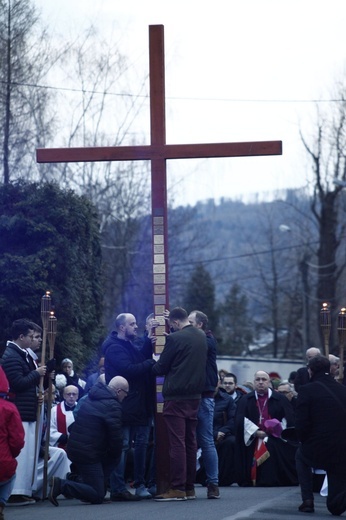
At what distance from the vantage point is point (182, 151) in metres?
13.8

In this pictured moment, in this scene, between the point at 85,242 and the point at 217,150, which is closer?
the point at 217,150

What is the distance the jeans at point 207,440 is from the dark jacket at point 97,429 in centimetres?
107

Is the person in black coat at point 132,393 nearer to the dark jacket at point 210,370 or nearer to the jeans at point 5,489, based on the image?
the dark jacket at point 210,370

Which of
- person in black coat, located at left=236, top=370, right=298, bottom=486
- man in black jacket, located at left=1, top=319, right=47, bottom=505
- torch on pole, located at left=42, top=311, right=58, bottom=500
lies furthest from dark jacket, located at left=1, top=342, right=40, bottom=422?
person in black coat, located at left=236, top=370, right=298, bottom=486

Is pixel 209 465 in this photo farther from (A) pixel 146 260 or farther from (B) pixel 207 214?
(B) pixel 207 214

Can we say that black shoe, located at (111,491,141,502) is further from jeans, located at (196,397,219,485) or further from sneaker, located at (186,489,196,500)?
jeans, located at (196,397,219,485)

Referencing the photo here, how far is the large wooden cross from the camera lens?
13.7 m

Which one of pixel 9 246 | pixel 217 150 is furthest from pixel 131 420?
pixel 9 246

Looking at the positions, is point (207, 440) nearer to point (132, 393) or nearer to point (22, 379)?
point (132, 393)

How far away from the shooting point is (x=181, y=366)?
13.2m

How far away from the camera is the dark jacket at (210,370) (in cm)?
1419

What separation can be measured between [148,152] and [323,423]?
3667 mm

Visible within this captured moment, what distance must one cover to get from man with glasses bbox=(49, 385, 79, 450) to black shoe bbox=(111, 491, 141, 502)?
6.19ft

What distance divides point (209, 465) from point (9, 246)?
6933 millimetres
